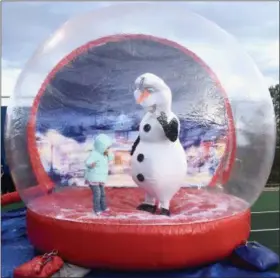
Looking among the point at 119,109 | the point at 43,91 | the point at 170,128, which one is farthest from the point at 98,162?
the point at 43,91

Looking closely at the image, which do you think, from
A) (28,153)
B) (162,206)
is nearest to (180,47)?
(162,206)

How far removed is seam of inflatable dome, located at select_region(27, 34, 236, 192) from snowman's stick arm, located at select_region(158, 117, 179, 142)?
2.50 ft

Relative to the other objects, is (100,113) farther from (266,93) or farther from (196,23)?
(266,93)

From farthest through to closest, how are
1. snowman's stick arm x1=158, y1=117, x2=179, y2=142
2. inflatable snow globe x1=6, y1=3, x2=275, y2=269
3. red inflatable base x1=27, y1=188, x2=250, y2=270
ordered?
1. inflatable snow globe x1=6, y1=3, x2=275, y2=269
2. snowman's stick arm x1=158, y1=117, x2=179, y2=142
3. red inflatable base x1=27, y1=188, x2=250, y2=270

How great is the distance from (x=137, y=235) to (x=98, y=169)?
2.40 ft

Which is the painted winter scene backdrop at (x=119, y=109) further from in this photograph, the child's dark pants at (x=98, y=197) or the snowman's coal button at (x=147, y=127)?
the snowman's coal button at (x=147, y=127)

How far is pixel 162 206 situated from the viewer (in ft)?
13.4

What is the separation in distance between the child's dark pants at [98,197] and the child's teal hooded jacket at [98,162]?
61mm

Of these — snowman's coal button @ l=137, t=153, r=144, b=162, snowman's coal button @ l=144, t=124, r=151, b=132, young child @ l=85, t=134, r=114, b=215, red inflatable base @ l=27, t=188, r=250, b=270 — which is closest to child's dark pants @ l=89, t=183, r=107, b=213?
young child @ l=85, t=134, r=114, b=215

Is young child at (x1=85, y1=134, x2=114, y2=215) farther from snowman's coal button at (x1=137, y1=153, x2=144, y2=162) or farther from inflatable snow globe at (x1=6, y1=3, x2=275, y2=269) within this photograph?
snowman's coal button at (x1=137, y1=153, x2=144, y2=162)

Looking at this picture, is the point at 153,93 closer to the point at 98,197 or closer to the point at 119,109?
the point at 119,109

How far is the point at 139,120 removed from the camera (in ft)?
15.1

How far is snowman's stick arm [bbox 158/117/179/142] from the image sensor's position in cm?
393

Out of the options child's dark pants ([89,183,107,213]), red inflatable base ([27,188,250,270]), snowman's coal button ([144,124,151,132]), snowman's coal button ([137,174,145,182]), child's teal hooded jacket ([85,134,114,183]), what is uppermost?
snowman's coal button ([144,124,151,132])
